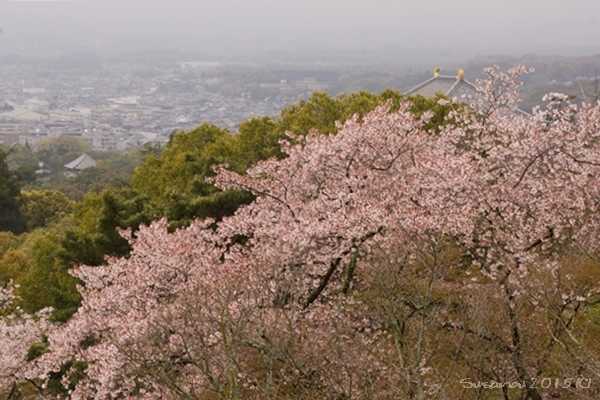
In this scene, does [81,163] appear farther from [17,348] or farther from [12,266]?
[17,348]

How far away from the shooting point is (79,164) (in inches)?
2454

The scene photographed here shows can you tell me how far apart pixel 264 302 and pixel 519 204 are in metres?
3.57

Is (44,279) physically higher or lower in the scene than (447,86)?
lower

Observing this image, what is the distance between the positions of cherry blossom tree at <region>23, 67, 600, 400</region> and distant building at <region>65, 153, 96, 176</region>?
182 ft

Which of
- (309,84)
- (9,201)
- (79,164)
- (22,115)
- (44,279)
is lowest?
(22,115)

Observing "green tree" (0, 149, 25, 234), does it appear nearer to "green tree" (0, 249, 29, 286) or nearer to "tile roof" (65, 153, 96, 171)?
"green tree" (0, 249, 29, 286)

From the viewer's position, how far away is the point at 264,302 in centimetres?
660

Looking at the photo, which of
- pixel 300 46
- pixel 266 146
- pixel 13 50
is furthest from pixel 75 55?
pixel 266 146

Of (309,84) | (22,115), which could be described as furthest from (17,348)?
(22,115)

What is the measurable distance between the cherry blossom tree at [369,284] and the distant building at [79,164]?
55.5m

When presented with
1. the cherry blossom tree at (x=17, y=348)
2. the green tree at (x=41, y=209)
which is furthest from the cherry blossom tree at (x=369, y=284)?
the green tree at (x=41, y=209)

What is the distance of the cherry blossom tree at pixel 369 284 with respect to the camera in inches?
245

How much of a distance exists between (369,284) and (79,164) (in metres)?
60.2

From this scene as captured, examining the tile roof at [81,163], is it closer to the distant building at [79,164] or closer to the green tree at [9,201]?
the distant building at [79,164]
